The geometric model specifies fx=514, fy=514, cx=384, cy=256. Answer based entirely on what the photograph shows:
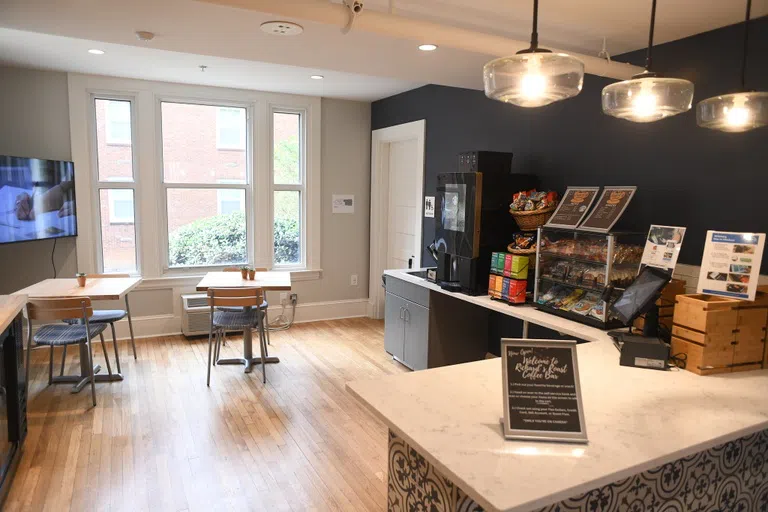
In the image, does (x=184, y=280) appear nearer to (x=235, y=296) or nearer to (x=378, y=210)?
(x=235, y=296)

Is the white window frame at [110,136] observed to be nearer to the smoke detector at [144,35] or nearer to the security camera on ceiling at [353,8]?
the smoke detector at [144,35]

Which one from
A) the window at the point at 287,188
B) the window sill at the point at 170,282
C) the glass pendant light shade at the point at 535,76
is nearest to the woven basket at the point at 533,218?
the glass pendant light shade at the point at 535,76

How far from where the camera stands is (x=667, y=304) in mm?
2422

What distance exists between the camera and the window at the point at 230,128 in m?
5.48

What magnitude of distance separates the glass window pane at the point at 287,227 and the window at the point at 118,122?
1598 mm

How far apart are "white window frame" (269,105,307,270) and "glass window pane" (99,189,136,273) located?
4.62 feet

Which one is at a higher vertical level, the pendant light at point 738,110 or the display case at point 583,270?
the pendant light at point 738,110

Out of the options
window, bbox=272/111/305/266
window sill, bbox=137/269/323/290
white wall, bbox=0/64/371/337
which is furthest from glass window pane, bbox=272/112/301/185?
window sill, bbox=137/269/323/290

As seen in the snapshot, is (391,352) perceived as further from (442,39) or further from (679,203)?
(442,39)

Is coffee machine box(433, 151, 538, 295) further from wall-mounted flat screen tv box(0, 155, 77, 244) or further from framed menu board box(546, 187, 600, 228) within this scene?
wall-mounted flat screen tv box(0, 155, 77, 244)

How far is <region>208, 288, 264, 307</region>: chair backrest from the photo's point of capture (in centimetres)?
390

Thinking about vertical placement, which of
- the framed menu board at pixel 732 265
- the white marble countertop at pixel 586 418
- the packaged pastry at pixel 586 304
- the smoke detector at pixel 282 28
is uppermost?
the smoke detector at pixel 282 28

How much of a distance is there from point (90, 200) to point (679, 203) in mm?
4957

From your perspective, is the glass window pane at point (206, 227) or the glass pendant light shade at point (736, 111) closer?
the glass pendant light shade at point (736, 111)
